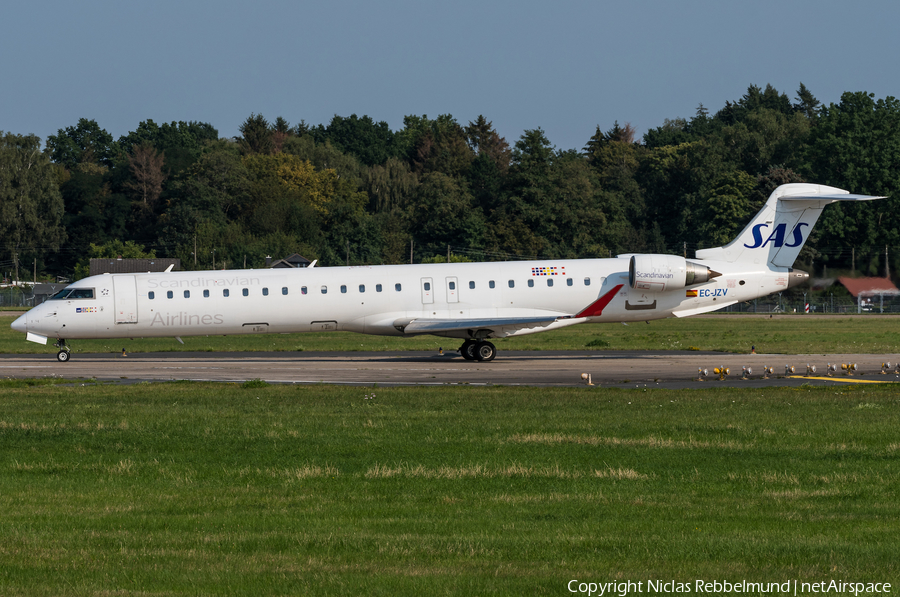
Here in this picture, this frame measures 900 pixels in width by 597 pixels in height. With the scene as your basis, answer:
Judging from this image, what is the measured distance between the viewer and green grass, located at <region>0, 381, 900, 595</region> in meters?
8.37

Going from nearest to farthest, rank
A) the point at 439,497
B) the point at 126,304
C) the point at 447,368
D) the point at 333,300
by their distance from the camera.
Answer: the point at 439,497 → the point at 447,368 → the point at 126,304 → the point at 333,300

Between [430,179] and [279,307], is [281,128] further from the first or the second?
[279,307]

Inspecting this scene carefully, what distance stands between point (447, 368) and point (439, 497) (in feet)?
64.2

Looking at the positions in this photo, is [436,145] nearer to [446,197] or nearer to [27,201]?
[446,197]

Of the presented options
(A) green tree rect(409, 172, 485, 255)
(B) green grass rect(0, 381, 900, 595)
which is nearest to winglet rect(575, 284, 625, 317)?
(B) green grass rect(0, 381, 900, 595)

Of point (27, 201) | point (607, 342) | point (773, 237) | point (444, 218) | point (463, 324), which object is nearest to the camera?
point (463, 324)

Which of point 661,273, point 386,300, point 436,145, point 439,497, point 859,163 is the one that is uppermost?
point 436,145

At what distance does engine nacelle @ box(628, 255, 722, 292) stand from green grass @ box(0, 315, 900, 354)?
4982 millimetres

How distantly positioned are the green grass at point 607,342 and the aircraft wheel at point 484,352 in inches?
263

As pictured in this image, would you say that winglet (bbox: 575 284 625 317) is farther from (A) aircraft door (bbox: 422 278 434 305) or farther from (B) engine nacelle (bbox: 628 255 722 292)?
(A) aircraft door (bbox: 422 278 434 305)

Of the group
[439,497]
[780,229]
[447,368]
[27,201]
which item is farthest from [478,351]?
[27,201]

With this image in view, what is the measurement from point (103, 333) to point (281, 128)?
439ft

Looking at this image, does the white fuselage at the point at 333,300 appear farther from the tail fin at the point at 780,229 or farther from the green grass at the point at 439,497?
the green grass at the point at 439,497

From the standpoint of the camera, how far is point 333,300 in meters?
33.8
